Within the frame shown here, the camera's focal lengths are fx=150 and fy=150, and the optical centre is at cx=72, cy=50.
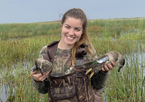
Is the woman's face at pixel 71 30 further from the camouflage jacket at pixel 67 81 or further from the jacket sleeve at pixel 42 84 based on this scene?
the jacket sleeve at pixel 42 84

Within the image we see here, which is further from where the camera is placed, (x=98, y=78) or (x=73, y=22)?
(x=98, y=78)

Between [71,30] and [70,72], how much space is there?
0.48 metres

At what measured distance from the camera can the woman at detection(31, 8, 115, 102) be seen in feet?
5.50

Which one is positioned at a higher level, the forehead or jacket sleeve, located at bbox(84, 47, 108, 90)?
the forehead

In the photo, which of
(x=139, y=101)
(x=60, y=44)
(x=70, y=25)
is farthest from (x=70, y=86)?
(x=139, y=101)

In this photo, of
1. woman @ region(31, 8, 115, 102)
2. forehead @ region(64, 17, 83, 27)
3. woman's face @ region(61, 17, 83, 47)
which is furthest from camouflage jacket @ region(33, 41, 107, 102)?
forehead @ region(64, 17, 83, 27)

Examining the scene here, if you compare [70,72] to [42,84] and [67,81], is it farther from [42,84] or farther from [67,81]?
[42,84]

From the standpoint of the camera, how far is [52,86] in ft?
5.63

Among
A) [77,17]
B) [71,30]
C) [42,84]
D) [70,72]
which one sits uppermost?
[77,17]

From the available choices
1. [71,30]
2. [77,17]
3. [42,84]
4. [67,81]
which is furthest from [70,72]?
[77,17]

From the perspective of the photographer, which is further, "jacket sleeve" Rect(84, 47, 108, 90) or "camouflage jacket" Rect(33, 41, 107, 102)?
"jacket sleeve" Rect(84, 47, 108, 90)

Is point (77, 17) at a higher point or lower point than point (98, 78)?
higher

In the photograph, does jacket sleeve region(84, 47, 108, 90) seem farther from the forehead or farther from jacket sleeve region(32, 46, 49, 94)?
jacket sleeve region(32, 46, 49, 94)

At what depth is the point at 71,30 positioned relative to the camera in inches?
68.7
